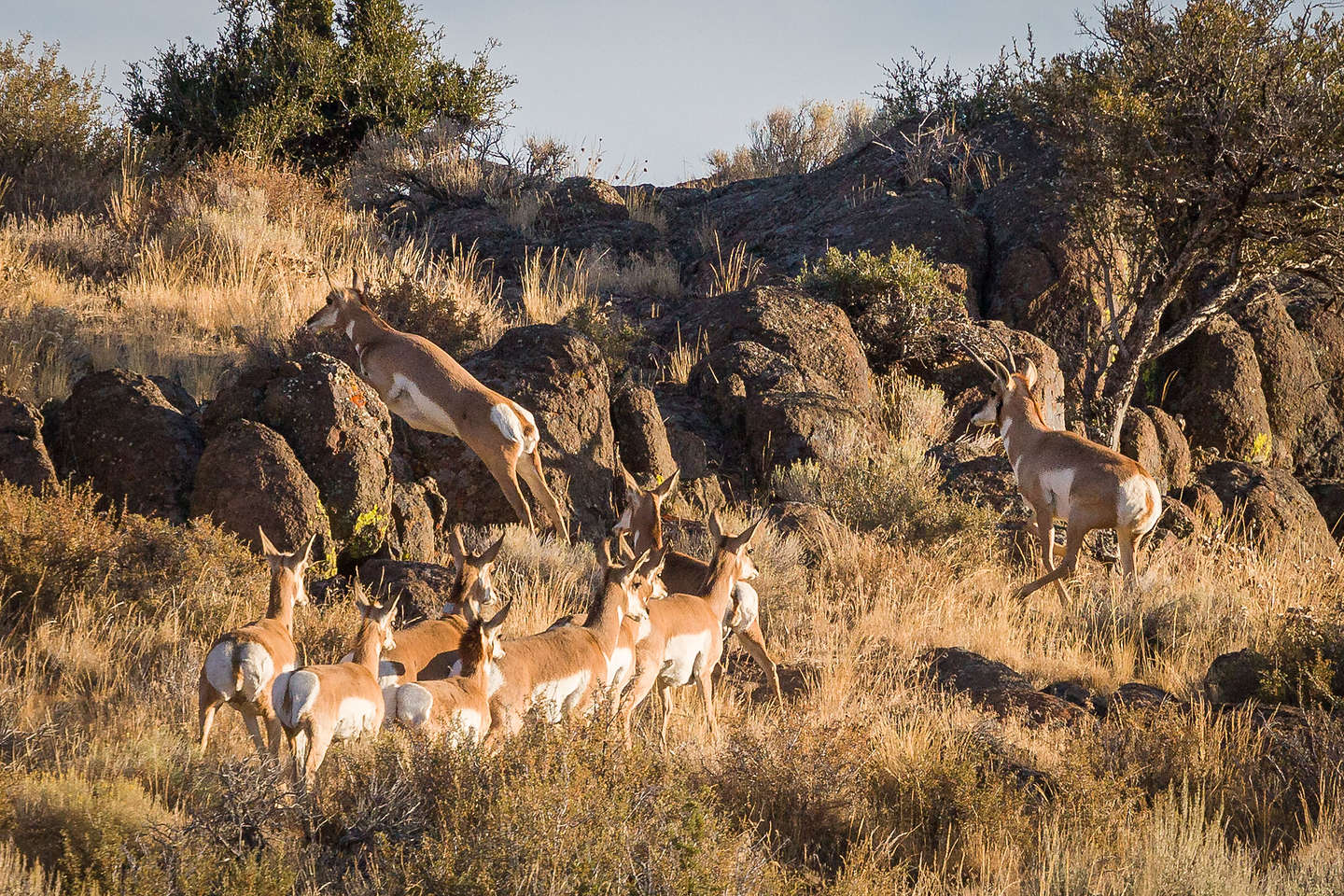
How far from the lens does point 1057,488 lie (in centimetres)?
1202

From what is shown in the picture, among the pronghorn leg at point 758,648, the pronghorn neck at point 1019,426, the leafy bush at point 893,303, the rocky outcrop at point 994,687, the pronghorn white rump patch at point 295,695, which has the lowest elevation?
the rocky outcrop at point 994,687

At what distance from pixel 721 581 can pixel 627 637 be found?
4.31 feet

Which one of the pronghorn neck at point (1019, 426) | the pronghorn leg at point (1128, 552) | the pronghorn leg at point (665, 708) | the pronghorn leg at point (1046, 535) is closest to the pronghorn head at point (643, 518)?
the pronghorn leg at point (665, 708)

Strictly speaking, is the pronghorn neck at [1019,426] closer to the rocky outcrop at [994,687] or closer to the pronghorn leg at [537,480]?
the rocky outcrop at [994,687]

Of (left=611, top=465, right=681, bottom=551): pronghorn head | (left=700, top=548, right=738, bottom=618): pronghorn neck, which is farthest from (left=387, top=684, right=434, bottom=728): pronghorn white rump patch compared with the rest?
(left=611, top=465, right=681, bottom=551): pronghorn head

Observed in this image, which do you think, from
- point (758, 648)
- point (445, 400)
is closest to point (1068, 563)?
point (758, 648)

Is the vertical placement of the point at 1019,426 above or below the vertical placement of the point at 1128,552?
above

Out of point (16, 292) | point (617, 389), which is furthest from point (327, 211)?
point (617, 389)

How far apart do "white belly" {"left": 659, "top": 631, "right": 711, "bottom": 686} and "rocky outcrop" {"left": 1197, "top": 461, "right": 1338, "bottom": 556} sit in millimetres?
9281

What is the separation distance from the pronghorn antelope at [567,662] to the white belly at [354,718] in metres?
0.56

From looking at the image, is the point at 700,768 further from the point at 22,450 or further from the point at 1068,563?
the point at 1068,563

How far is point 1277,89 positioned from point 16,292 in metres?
14.3

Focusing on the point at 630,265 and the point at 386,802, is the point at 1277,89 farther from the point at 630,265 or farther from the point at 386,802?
the point at 386,802

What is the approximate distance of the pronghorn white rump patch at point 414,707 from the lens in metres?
5.66
